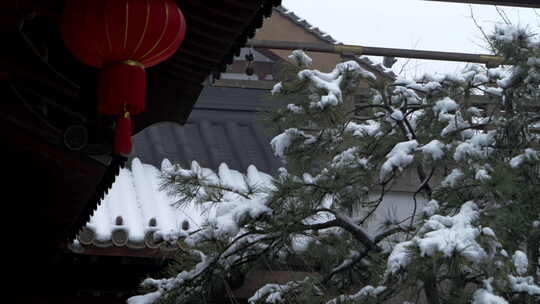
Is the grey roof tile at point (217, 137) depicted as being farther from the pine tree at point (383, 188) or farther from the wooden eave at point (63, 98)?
the wooden eave at point (63, 98)

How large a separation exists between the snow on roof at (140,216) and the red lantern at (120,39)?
5.38 ft

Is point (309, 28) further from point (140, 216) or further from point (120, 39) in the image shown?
point (120, 39)

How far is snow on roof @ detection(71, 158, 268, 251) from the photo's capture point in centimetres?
562

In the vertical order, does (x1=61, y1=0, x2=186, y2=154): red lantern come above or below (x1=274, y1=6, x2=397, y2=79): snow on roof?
below

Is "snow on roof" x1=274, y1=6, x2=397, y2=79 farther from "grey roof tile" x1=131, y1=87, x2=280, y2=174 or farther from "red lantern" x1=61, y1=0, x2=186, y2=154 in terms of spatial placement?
"red lantern" x1=61, y1=0, x2=186, y2=154

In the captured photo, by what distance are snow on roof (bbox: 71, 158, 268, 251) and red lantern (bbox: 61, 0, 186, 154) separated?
1.64 m

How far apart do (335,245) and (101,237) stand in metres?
1.50

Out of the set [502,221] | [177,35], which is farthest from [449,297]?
[177,35]

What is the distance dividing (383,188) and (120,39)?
86.0 inches

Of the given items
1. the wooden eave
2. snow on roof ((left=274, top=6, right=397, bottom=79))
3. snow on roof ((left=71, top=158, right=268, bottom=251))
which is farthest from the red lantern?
snow on roof ((left=274, top=6, right=397, bottom=79))

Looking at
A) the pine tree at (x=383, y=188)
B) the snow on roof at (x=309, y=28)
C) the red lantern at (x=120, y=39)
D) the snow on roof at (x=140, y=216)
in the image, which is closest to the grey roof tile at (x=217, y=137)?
the snow on roof at (x=140, y=216)

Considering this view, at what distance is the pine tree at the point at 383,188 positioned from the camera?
13.9 feet

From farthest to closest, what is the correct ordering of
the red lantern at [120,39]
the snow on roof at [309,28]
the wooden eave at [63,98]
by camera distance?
the snow on roof at [309,28]
the wooden eave at [63,98]
the red lantern at [120,39]

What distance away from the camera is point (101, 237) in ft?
18.6
